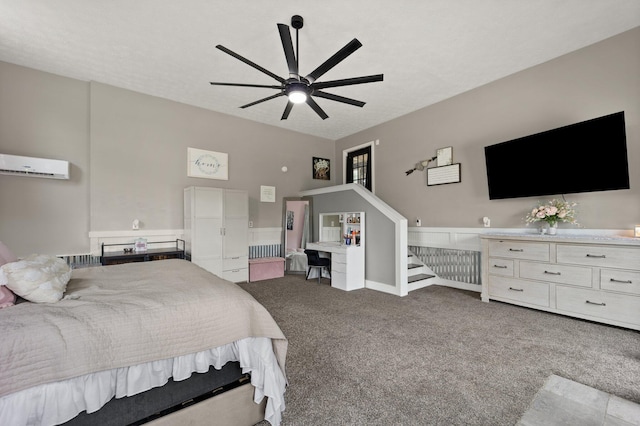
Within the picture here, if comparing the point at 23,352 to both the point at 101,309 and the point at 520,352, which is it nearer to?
the point at 101,309

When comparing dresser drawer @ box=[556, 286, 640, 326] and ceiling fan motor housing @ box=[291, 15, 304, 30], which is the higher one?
ceiling fan motor housing @ box=[291, 15, 304, 30]

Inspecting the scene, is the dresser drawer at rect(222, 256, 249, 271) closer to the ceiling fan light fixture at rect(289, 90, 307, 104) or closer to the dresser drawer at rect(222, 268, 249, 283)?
the dresser drawer at rect(222, 268, 249, 283)

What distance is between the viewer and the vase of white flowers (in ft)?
10.8

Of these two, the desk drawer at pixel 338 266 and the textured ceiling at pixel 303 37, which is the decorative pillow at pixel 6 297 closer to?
the textured ceiling at pixel 303 37

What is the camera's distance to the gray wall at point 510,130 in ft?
9.93

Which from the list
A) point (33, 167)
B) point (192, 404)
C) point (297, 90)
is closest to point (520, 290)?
point (297, 90)

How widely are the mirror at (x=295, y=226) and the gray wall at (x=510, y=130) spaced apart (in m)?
1.67

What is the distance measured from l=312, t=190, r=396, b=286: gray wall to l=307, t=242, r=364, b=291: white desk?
143 mm

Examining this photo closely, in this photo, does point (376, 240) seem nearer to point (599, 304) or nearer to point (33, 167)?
point (599, 304)

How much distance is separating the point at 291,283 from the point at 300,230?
1.37 m

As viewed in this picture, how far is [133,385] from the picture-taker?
1276 mm

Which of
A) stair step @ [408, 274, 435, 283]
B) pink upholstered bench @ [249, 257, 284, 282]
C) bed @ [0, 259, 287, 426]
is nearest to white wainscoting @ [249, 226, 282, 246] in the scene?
pink upholstered bench @ [249, 257, 284, 282]

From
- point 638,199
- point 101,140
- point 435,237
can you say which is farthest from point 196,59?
point 638,199

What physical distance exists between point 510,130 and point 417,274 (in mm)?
2720
